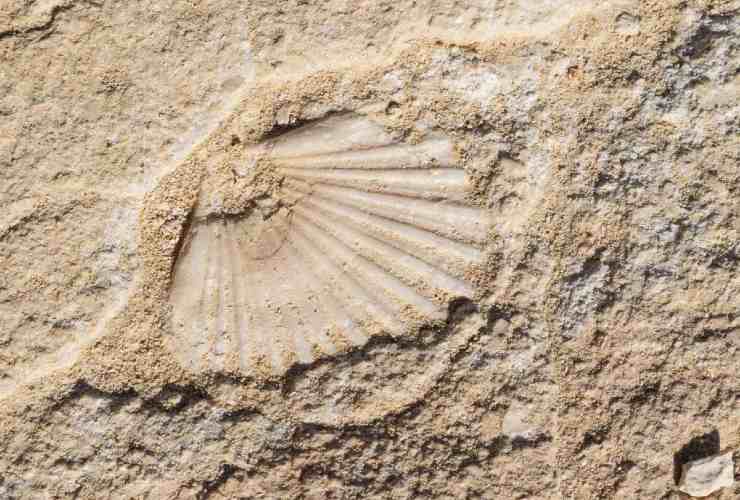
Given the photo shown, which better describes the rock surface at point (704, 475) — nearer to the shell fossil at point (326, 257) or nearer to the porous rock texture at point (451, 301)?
the porous rock texture at point (451, 301)

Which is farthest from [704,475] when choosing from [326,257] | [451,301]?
[326,257]

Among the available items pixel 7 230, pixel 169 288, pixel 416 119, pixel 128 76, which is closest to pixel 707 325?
pixel 416 119

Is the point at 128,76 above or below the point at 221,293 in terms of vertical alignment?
above

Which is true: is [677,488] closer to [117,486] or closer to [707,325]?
[707,325]

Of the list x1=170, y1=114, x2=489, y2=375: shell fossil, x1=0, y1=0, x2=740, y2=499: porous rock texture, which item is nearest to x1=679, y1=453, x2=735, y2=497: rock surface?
x1=0, y1=0, x2=740, y2=499: porous rock texture

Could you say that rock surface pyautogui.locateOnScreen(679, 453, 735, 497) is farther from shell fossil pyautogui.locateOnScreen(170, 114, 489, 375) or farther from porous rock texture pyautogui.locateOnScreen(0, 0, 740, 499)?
shell fossil pyautogui.locateOnScreen(170, 114, 489, 375)

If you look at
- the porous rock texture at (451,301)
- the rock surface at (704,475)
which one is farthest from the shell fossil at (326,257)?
the rock surface at (704,475)

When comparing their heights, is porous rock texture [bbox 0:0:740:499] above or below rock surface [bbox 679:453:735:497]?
above
